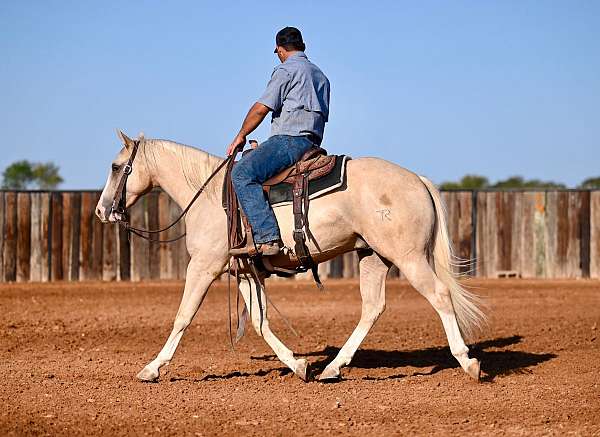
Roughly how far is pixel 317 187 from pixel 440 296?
1.46 metres

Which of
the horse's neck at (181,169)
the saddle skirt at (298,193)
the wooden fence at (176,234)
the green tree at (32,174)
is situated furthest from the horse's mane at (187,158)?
the green tree at (32,174)

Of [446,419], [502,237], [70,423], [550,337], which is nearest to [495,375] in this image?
[446,419]

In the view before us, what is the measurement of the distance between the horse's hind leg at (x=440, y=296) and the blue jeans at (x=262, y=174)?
4.03 ft

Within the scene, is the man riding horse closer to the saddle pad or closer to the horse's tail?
the saddle pad

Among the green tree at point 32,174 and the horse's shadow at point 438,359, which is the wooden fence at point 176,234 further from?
the green tree at point 32,174

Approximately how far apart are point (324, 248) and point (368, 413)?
6.20ft

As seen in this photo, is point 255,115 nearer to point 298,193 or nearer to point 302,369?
point 298,193

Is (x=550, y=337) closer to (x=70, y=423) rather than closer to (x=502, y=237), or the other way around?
(x=70, y=423)

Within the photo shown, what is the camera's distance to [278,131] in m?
8.80

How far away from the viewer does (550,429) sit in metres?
6.57

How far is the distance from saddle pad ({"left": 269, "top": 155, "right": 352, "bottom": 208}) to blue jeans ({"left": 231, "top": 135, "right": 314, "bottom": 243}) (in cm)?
10

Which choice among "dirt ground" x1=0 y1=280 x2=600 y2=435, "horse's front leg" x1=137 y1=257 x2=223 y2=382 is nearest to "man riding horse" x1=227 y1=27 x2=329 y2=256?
"horse's front leg" x1=137 y1=257 x2=223 y2=382

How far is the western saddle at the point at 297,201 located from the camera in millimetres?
8516

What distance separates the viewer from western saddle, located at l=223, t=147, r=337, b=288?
335 inches
